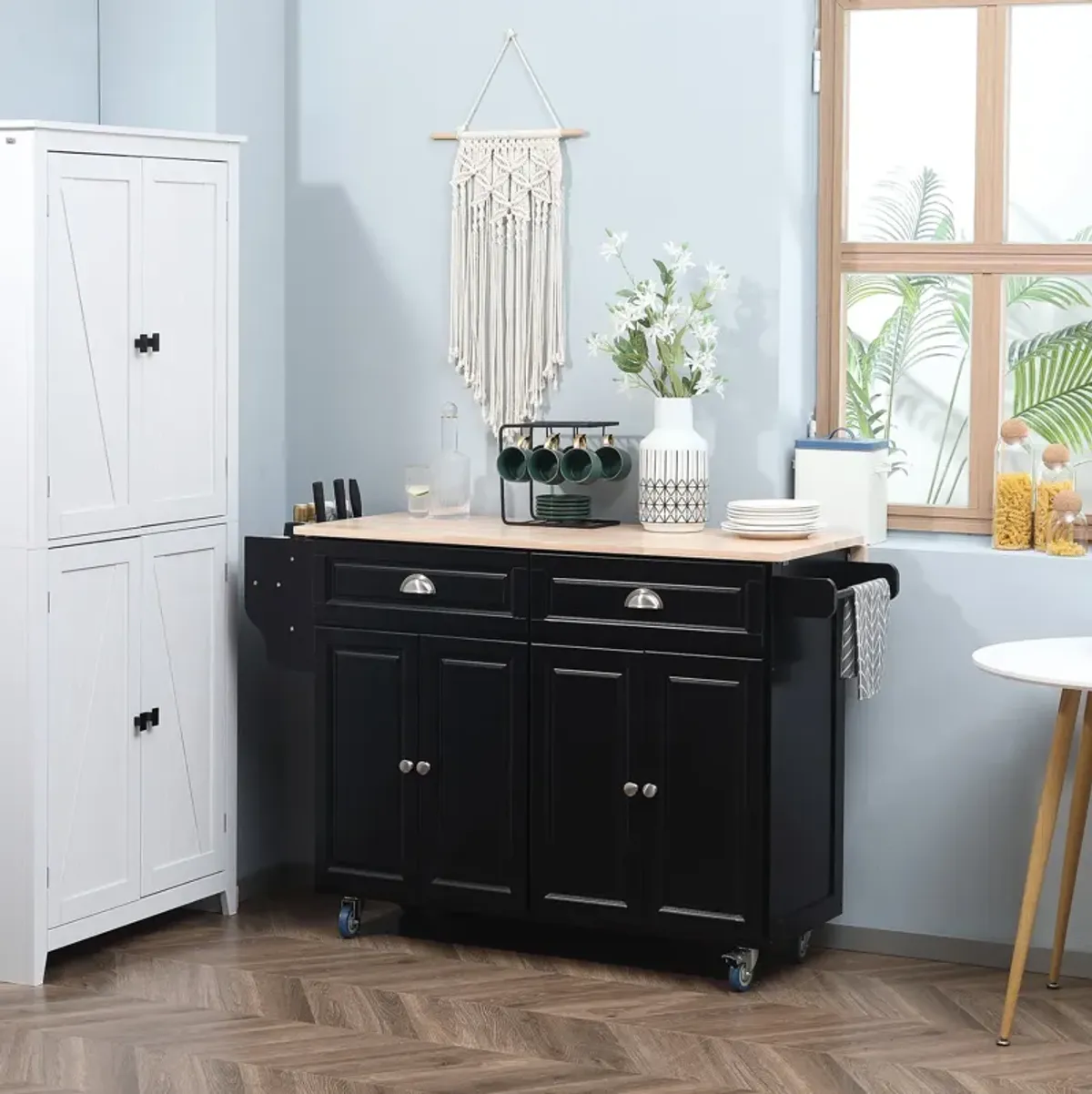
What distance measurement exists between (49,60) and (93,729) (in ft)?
5.50

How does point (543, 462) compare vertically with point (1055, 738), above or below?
above

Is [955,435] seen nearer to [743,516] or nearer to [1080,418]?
[1080,418]

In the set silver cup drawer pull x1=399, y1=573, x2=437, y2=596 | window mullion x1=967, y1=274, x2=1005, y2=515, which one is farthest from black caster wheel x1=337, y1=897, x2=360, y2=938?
window mullion x1=967, y1=274, x2=1005, y2=515

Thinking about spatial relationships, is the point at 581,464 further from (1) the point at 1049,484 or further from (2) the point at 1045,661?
(2) the point at 1045,661

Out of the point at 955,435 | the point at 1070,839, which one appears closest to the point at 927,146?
the point at 955,435

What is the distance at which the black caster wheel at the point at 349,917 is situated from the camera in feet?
14.7

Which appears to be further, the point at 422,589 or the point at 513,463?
the point at 513,463

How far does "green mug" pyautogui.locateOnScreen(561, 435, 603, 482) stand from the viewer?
4.38 metres

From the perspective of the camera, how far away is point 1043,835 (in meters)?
3.75

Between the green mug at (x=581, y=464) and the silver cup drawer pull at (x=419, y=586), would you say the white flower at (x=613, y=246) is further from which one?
the silver cup drawer pull at (x=419, y=586)

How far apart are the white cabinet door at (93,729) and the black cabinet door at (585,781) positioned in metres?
0.96

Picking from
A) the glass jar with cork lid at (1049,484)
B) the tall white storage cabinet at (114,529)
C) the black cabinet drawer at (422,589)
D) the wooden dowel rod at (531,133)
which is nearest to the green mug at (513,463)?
the black cabinet drawer at (422,589)

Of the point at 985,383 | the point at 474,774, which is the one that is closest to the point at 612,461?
the point at 474,774

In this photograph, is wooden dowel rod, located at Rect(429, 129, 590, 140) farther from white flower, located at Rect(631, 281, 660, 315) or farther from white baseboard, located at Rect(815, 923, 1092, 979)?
white baseboard, located at Rect(815, 923, 1092, 979)
